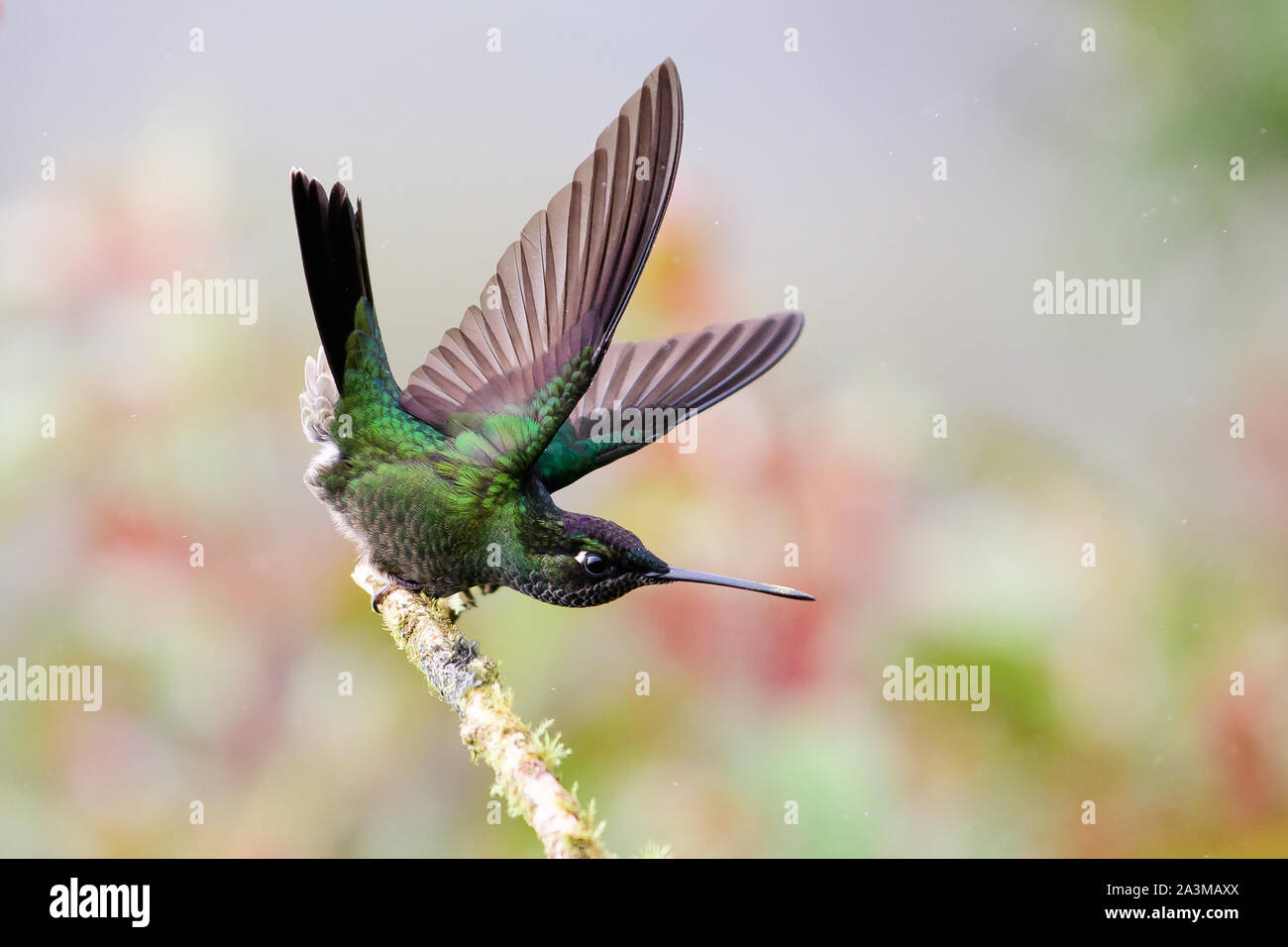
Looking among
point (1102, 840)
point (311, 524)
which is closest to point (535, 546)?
point (311, 524)

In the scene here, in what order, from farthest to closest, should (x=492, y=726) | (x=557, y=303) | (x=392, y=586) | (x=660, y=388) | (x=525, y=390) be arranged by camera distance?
(x=660, y=388) < (x=392, y=586) < (x=525, y=390) < (x=557, y=303) < (x=492, y=726)

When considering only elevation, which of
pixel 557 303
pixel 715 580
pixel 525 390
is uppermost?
pixel 557 303

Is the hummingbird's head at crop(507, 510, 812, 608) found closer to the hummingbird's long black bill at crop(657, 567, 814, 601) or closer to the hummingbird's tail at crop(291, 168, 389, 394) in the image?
the hummingbird's long black bill at crop(657, 567, 814, 601)

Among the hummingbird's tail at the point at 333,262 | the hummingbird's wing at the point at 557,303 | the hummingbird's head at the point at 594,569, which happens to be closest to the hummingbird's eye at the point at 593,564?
the hummingbird's head at the point at 594,569

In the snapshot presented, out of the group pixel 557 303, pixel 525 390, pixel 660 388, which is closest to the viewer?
pixel 557 303

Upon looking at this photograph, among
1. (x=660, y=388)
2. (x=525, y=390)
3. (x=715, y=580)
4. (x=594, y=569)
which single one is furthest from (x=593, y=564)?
(x=660, y=388)

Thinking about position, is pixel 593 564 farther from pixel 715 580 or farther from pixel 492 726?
pixel 492 726
